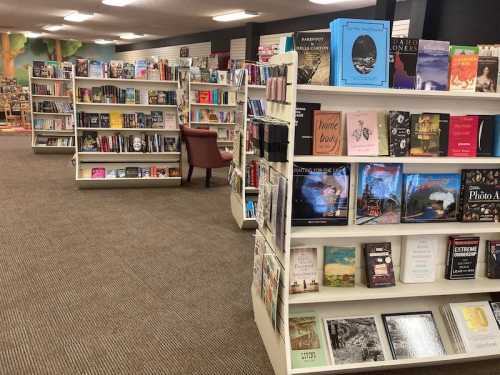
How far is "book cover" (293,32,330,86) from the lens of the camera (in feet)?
7.75

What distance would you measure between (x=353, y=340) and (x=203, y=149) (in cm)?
500

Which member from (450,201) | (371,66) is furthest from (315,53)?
(450,201)

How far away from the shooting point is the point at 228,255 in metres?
4.36

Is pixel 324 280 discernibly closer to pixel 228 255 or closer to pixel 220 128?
pixel 228 255

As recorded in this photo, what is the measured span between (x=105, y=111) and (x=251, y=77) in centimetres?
278

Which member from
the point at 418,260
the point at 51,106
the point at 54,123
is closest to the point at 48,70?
the point at 51,106

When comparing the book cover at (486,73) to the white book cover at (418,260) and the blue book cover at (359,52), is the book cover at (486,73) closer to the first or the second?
the blue book cover at (359,52)

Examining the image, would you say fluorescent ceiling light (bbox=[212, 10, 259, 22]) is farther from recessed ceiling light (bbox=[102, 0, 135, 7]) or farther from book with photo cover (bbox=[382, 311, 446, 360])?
book with photo cover (bbox=[382, 311, 446, 360])

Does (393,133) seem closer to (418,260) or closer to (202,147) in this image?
(418,260)

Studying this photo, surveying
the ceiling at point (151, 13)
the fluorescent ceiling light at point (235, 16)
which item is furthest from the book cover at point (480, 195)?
the fluorescent ceiling light at point (235, 16)

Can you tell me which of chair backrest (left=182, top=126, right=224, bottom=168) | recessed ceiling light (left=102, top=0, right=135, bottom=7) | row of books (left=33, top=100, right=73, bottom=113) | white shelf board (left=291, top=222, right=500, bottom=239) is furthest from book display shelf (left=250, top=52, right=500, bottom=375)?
row of books (left=33, top=100, right=73, bottom=113)

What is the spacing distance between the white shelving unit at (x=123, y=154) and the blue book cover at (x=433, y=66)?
492 centimetres

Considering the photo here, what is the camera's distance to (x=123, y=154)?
22.7ft

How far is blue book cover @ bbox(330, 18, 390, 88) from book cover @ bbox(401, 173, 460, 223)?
0.64 meters
